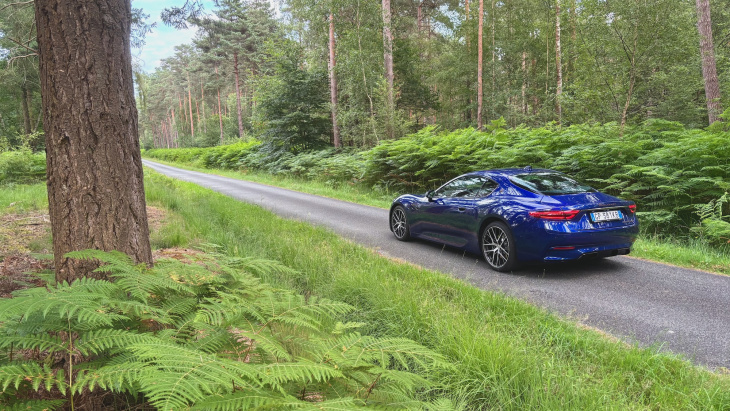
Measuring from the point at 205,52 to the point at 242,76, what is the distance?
4.56 metres

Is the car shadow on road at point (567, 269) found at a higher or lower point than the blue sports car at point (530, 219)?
lower

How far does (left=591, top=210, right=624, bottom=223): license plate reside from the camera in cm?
465

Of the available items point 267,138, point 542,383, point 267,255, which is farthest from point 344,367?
point 267,138

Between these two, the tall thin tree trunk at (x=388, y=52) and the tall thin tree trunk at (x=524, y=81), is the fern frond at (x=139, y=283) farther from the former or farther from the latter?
the tall thin tree trunk at (x=524, y=81)

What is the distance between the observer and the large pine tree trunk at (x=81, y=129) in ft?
8.62

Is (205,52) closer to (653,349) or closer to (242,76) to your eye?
(242,76)

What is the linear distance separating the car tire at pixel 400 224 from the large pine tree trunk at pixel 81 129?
4.95 metres

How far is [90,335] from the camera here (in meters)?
1.46

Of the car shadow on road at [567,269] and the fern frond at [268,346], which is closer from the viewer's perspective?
the fern frond at [268,346]

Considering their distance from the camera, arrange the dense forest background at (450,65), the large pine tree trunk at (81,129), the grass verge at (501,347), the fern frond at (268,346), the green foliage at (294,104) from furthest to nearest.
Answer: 1. the green foliage at (294,104)
2. the dense forest background at (450,65)
3. the large pine tree trunk at (81,129)
4. the grass verge at (501,347)
5. the fern frond at (268,346)

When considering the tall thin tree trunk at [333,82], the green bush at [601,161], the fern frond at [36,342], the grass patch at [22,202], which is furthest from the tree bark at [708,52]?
the grass patch at [22,202]

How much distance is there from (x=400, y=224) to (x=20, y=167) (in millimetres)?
16557

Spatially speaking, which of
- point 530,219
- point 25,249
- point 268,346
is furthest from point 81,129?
point 530,219

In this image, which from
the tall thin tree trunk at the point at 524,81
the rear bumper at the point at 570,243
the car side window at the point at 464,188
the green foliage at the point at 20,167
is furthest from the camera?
the tall thin tree trunk at the point at 524,81
